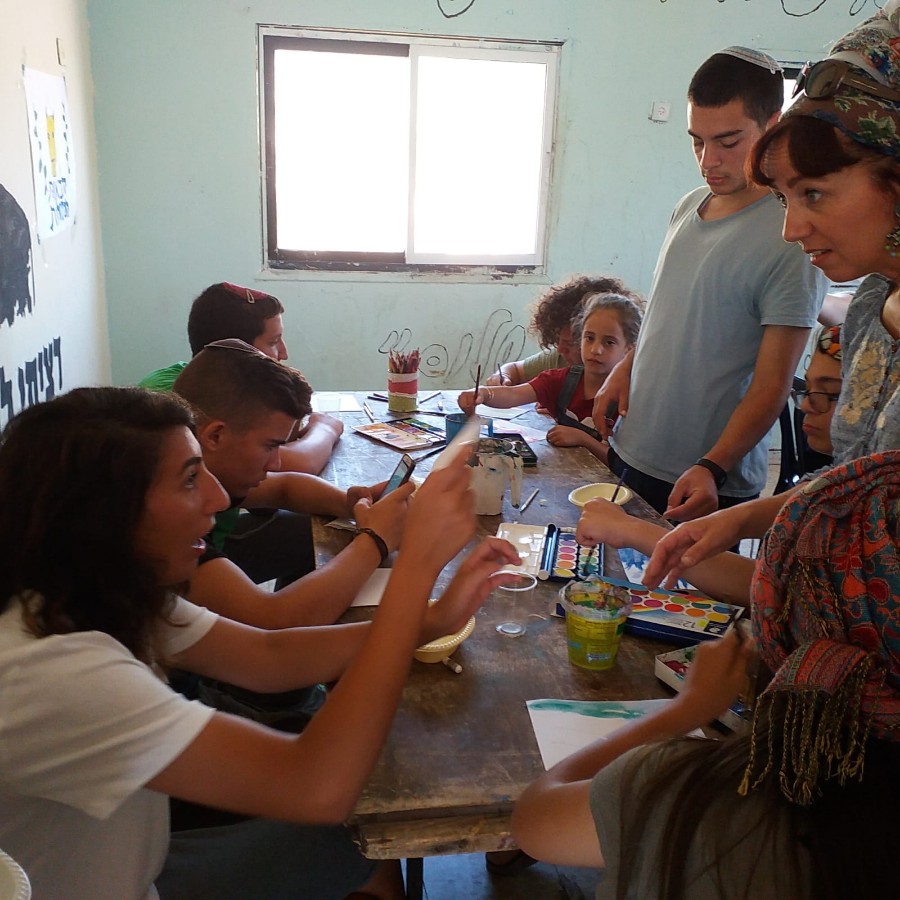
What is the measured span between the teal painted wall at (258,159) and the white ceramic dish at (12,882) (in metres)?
3.94

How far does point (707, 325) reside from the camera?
6.63 feet

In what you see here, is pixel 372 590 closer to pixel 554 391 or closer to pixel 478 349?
pixel 554 391

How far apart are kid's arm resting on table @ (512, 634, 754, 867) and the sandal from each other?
1.08m

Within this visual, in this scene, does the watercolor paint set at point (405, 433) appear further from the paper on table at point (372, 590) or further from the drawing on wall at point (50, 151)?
the drawing on wall at point (50, 151)

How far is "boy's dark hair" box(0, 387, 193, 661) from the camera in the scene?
3.05 feet

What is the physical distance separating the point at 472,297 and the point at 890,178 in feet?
11.4

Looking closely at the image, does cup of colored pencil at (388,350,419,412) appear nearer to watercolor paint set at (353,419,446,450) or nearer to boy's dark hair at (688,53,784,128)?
watercolor paint set at (353,419,446,450)

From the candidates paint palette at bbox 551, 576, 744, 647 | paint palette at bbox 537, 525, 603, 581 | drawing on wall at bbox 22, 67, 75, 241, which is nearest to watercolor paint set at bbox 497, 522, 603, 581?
paint palette at bbox 537, 525, 603, 581

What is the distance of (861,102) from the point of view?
1027mm

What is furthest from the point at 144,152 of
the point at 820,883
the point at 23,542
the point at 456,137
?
the point at 820,883

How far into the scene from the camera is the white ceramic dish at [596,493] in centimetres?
198

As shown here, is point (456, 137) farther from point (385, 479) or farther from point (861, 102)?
point (861, 102)

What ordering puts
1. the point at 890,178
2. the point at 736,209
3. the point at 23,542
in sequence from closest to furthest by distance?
1. the point at 23,542
2. the point at 890,178
3. the point at 736,209

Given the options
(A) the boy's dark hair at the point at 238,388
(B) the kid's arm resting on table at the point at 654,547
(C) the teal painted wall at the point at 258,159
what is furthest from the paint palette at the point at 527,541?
(C) the teal painted wall at the point at 258,159
